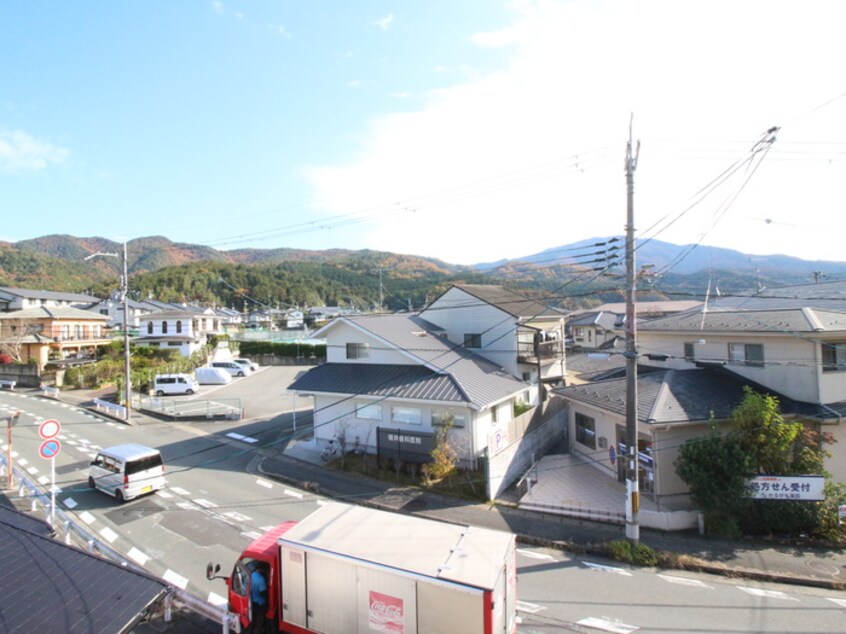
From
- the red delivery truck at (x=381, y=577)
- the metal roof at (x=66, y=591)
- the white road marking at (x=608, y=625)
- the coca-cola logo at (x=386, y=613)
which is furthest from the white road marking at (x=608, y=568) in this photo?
the metal roof at (x=66, y=591)

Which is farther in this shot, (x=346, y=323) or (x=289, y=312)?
(x=289, y=312)

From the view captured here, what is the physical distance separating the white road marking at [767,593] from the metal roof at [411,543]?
675 centimetres

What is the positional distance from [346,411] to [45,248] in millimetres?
225619

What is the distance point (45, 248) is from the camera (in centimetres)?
18412

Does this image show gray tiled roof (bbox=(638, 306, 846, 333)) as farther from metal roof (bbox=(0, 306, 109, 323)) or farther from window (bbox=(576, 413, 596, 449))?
metal roof (bbox=(0, 306, 109, 323))

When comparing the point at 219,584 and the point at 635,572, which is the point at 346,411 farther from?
the point at 635,572

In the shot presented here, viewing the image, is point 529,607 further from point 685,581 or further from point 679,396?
point 679,396

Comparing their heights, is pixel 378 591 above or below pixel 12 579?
below

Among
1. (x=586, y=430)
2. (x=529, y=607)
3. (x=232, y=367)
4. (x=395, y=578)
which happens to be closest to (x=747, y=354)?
(x=586, y=430)

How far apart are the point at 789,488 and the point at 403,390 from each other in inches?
Result: 473

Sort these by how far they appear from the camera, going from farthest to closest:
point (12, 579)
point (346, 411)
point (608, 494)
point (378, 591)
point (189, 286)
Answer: point (189, 286) < point (346, 411) < point (608, 494) < point (378, 591) < point (12, 579)

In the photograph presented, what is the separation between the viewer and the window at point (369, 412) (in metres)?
18.7

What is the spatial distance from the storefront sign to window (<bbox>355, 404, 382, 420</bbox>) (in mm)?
12494

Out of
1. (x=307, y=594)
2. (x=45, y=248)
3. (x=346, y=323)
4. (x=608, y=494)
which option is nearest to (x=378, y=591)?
(x=307, y=594)
